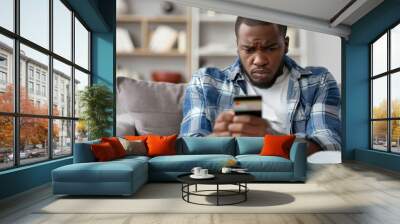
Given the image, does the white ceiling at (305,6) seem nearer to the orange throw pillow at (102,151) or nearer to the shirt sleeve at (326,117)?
the shirt sleeve at (326,117)

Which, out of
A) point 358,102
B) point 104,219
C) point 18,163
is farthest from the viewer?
point 358,102

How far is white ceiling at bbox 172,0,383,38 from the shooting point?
6531mm

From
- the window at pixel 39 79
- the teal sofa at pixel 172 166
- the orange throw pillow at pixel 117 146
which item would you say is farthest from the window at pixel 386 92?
the window at pixel 39 79

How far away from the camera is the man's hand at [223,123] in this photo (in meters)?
6.68

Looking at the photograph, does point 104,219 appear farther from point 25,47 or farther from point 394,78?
point 394,78

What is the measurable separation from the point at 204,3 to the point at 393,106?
359 centimetres

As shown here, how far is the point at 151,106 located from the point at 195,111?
0.73 m

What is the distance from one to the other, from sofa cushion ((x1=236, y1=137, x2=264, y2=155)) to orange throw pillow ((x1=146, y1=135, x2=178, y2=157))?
959 mm

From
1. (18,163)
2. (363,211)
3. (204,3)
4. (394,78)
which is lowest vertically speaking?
(363,211)

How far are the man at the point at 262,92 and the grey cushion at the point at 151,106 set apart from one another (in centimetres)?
17

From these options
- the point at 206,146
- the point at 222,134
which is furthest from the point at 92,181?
the point at 222,134

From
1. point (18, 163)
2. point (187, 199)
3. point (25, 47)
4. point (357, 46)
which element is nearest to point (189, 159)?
point (187, 199)

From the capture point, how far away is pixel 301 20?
6879 millimetres

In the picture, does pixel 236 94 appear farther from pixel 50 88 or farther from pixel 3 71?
pixel 3 71
